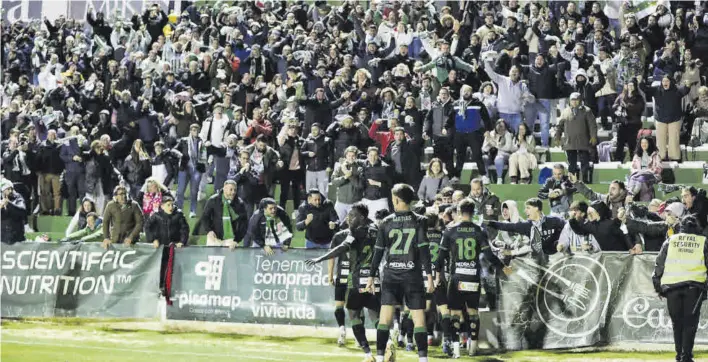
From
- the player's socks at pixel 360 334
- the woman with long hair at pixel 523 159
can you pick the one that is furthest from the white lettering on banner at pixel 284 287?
the woman with long hair at pixel 523 159

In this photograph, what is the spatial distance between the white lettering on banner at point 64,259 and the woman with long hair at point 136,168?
13.0 feet

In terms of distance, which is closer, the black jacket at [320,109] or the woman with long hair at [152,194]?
the woman with long hair at [152,194]

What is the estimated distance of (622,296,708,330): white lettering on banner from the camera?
15.2m

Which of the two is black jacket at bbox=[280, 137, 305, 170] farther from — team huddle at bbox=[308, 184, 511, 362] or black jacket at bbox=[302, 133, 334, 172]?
team huddle at bbox=[308, 184, 511, 362]

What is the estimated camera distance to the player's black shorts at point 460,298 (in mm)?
14969

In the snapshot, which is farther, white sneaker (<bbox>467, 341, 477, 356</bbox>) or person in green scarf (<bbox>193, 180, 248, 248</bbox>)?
person in green scarf (<bbox>193, 180, 248, 248</bbox>)

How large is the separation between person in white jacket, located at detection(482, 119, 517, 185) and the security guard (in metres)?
7.31

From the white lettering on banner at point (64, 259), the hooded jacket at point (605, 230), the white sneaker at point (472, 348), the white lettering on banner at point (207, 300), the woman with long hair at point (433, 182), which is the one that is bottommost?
the white sneaker at point (472, 348)

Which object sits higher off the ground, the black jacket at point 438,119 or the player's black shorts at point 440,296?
the black jacket at point 438,119

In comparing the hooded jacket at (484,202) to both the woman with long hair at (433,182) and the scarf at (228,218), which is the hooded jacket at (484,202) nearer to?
the woman with long hair at (433,182)

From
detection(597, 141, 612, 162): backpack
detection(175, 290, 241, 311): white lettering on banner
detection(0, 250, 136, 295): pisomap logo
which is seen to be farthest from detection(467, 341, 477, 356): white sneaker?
detection(597, 141, 612, 162): backpack

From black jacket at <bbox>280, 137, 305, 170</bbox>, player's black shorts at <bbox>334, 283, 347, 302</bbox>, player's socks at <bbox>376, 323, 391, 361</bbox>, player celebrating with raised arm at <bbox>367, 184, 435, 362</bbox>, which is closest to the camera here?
player celebrating with raised arm at <bbox>367, 184, 435, 362</bbox>

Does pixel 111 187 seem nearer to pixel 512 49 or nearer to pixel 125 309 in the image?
pixel 125 309

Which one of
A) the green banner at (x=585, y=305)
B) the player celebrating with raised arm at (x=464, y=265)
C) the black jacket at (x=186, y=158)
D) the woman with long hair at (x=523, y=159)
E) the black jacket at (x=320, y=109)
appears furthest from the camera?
the black jacket at (x=186, y=158)
